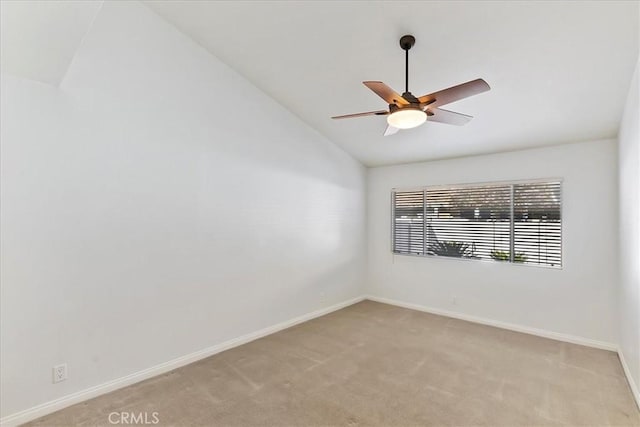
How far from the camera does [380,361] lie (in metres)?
3.21

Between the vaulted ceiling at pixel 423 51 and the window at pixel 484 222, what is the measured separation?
70 centimetres

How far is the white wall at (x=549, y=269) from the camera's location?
3617mm

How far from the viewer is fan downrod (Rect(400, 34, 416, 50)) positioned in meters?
2.57

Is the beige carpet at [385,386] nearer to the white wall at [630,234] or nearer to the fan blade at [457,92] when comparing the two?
the white wall at [630,234]

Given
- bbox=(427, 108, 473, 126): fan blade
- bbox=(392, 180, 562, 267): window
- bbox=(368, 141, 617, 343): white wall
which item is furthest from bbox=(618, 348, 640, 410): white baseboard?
bbox=(427, 108, 473, 126): fan blade

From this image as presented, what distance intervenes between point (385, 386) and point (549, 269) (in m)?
2.71

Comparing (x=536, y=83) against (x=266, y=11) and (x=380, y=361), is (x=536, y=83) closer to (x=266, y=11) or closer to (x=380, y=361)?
(x=266, y=11)

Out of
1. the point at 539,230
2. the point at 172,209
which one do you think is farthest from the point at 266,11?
the point at 539,230

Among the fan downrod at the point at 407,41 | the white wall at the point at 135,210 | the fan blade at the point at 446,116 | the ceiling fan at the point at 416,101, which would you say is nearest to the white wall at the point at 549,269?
the fan blade at the point at 446,116

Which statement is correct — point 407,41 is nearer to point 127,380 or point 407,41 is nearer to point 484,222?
point 484,222

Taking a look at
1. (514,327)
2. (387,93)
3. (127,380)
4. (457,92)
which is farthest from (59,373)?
(514,327)

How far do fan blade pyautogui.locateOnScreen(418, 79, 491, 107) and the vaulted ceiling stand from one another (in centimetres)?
63

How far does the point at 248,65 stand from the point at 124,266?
2.36 m

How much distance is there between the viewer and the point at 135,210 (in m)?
2.79
